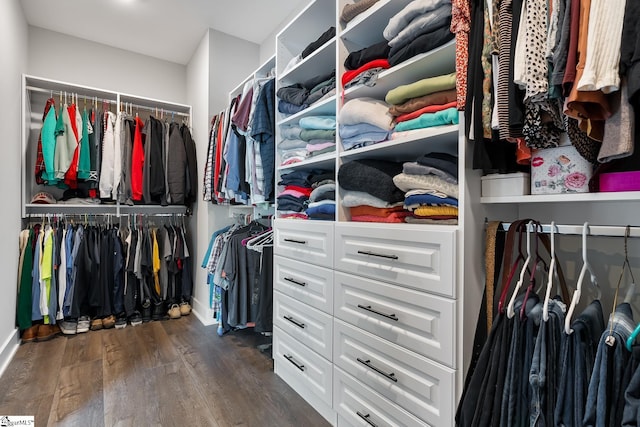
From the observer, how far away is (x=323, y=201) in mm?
1694

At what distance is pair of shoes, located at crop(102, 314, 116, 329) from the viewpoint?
2.86 meters

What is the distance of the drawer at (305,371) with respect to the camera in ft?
5.25

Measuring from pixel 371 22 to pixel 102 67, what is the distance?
3.06m

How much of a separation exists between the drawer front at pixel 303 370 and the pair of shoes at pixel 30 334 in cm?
206

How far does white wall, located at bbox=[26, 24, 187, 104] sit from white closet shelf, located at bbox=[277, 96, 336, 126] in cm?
228

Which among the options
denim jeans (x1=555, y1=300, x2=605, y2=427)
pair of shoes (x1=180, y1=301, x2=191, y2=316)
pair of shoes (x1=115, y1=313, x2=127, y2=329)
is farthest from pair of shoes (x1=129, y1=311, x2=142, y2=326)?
denim jeans (x1=555, y1=300, x2=605, y2=427)

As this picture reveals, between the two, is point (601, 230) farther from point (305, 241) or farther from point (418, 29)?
point (305, 241)

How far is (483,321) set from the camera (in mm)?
1082

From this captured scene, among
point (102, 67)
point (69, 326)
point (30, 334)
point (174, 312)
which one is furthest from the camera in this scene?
point (102, 67)

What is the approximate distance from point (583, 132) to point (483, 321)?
2.08ft

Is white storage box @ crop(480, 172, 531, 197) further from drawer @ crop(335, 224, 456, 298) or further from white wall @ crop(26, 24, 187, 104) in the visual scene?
white wall @ crop(26, 24, 187, 104)

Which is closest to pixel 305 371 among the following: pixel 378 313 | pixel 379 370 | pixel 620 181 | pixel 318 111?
pixel 379 370

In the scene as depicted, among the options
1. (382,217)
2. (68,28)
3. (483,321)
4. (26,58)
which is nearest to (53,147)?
(26,58)

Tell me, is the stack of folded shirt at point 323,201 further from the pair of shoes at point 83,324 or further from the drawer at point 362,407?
the pair of shoes at point 83,324
